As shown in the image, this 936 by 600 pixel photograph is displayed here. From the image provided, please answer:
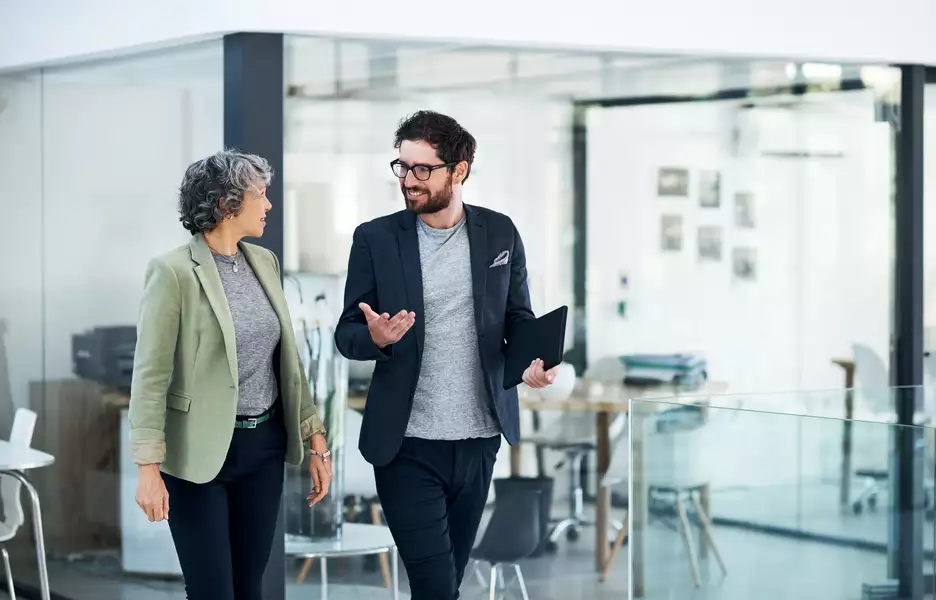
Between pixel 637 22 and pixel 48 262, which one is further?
pixel 48 262

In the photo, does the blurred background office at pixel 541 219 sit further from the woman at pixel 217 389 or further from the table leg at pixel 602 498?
the woman at pixel 217 389

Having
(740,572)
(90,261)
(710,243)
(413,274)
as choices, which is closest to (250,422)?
(413,274)

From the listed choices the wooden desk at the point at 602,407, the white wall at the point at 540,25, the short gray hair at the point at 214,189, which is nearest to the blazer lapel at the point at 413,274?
the short gray hair at the point at 214,189

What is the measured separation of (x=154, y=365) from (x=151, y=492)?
0.28 metres

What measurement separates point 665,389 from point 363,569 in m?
1.33

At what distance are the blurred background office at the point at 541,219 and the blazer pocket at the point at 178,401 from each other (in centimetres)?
124

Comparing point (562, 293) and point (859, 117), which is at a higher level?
point (859, 117)

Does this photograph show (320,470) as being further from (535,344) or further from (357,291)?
(535,344)

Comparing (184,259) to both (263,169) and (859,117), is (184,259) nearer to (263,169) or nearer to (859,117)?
(263,169)

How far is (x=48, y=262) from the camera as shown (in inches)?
192

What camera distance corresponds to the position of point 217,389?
2750mm

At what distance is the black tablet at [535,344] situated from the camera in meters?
2.78

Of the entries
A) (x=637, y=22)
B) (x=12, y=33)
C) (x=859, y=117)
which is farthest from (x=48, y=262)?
(x=859, y=117)

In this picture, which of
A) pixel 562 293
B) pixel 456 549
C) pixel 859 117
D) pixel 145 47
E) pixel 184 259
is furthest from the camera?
pixel 859 117
